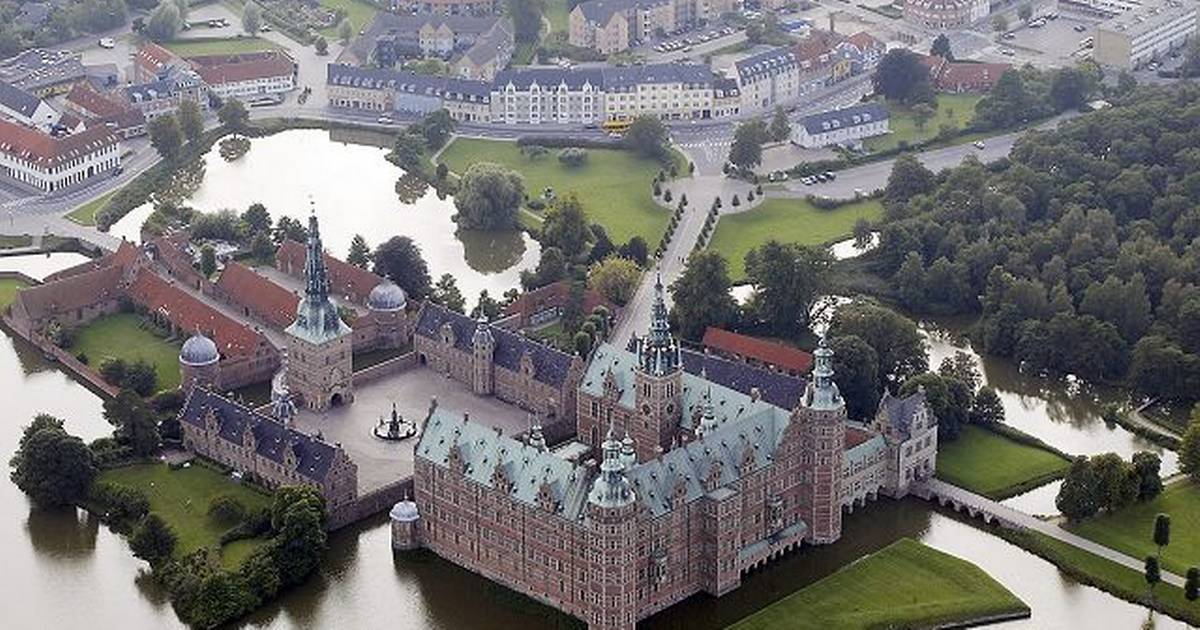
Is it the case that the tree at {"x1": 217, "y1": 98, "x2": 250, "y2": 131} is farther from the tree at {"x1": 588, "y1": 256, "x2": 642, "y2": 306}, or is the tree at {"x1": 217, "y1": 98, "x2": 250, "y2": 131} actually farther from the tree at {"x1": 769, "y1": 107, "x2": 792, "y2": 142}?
the tree at {"x1": 588, "y1": 256, "x2": 642, "y2": 306}

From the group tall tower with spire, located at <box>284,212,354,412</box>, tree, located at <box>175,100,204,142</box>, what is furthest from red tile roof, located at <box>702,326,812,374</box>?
tree, located at <box>175,100,204,142</box>

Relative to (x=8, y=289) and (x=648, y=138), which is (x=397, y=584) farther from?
(x=648, y=138)

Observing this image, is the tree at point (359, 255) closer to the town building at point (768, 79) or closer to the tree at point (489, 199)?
the tree at point (489, 199)

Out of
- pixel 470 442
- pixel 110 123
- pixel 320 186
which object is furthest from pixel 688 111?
pixel 470 442

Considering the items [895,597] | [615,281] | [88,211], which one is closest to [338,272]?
[615,281]

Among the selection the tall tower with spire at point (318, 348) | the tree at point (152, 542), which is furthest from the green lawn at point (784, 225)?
the tree at point (152, 542)
